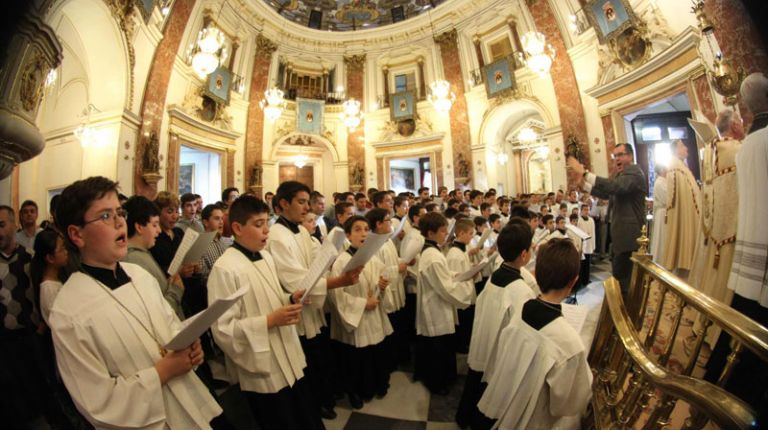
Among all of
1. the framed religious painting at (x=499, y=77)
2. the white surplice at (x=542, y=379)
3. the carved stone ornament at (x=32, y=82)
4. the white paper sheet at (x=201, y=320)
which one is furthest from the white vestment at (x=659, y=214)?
the framed religious painting at (x=499, y=77)

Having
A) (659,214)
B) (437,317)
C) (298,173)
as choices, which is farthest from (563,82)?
(298,173)

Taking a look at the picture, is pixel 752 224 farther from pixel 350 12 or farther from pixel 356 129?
pixel 350 12

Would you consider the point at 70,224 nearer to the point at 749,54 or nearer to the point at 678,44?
the point at 749,54

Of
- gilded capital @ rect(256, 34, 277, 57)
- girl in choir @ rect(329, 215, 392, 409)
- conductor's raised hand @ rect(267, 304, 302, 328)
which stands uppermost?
gilded capital @ rect(256, 34, 277, 57)

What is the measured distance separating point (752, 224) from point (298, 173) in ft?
46.5

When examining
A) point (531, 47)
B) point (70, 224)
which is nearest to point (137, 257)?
point (70, 224)

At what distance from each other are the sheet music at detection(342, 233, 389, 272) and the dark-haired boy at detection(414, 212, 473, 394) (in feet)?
2.94

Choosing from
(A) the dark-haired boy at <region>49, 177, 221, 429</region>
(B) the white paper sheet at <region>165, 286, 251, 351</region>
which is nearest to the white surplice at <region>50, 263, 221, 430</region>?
(A) the dark-haired boy at <region>49, 177, 221, 429</region>

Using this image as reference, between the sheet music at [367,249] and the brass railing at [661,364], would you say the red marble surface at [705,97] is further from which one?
the sheet music at [367,249]

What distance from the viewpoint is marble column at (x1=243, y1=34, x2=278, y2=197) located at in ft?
39.5

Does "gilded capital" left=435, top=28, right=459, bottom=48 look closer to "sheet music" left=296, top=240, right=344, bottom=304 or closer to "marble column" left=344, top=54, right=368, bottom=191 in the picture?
"marble column" left=344, top=54, right=368, bottom=191

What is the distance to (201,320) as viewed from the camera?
3.18 feet

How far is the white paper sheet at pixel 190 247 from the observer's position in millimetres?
2141

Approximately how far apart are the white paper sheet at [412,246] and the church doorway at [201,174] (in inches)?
418
